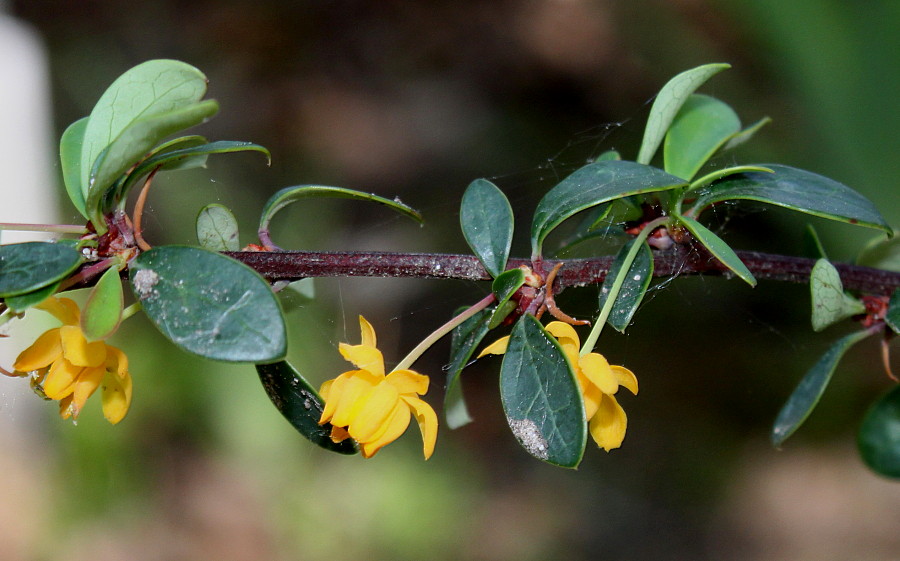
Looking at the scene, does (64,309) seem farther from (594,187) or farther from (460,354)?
(594,187)

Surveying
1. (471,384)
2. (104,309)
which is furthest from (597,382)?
(471,384)

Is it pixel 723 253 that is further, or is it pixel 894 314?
pixel 894 314

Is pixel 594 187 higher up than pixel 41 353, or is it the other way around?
pixel 594 187

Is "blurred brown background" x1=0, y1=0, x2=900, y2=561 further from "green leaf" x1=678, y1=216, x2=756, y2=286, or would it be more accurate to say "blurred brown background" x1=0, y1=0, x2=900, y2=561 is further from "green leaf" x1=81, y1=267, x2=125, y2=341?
"green leaf" x1=81, y1=267, x2=125, y2=341

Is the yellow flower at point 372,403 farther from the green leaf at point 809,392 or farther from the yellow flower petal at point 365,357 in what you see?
the green leaf at point 809,392

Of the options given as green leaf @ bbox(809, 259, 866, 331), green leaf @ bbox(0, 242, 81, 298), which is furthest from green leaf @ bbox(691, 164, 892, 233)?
green leaf @ bbox(0, 242, 81, 298)

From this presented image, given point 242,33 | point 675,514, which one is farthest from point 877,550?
point 242,33

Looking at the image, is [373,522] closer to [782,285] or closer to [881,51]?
[782,285]

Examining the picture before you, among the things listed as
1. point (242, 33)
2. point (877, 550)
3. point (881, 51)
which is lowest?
point (877, 550)
